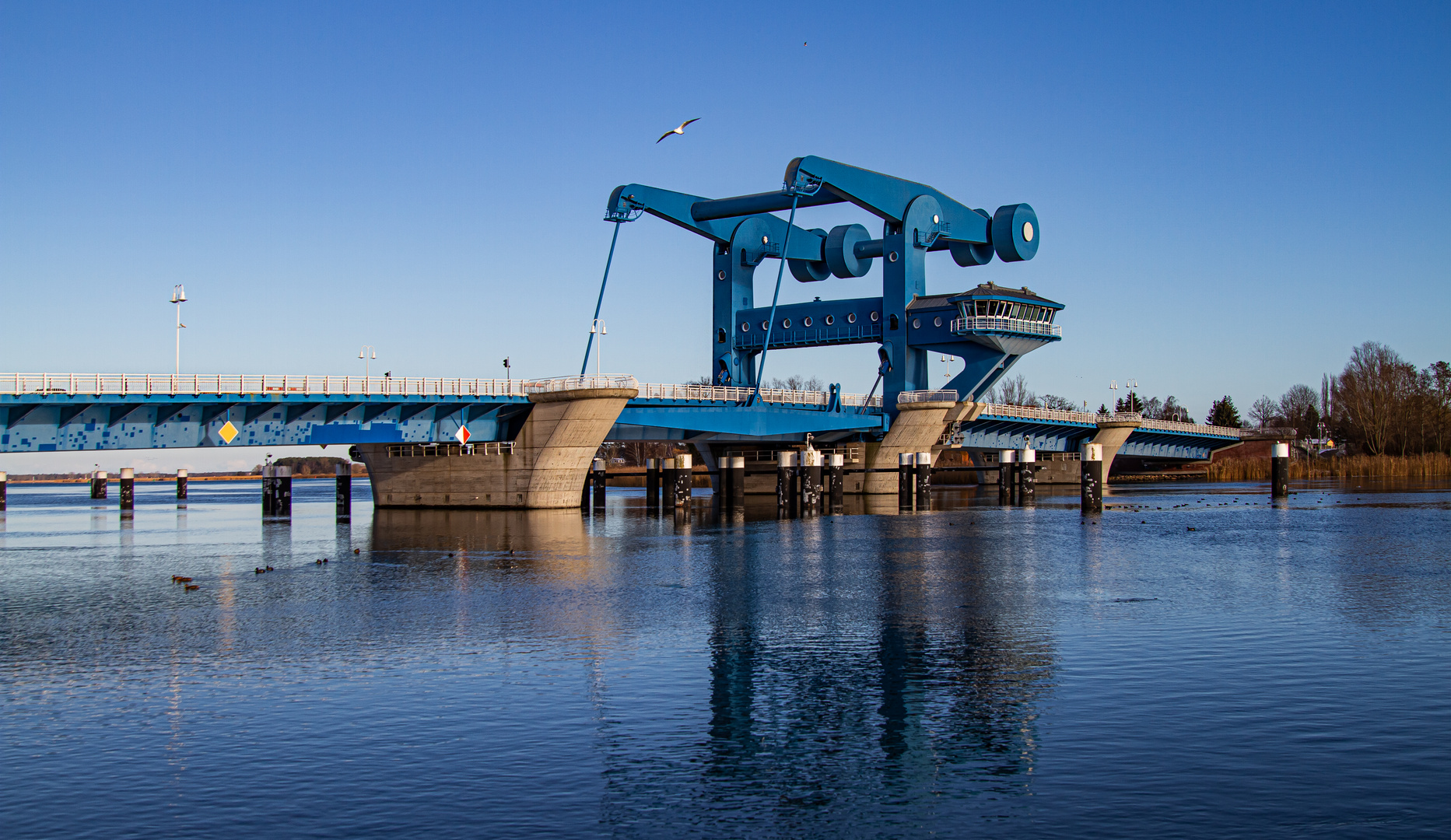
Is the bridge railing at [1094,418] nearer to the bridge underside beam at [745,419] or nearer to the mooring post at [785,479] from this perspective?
the bridge underside beam at [745,419]

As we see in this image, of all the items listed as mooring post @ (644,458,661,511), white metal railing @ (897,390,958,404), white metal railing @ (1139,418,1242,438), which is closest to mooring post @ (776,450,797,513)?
mooring post @ (644,458,661,511)

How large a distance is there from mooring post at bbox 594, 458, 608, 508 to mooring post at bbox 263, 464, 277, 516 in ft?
61.6

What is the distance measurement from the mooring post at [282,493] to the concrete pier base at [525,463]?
613cm

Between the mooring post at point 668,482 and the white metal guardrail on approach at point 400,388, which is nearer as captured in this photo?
the white metal guardrail on approach at point 400,388

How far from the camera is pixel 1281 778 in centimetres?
1268

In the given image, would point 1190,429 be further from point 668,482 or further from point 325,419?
point 325,419

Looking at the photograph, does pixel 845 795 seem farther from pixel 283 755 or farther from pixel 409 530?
pixel 409 530

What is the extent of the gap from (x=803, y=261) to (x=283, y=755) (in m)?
79.9

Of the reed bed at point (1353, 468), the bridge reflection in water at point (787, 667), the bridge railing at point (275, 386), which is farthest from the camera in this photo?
the reed bed at point (1353, 468)

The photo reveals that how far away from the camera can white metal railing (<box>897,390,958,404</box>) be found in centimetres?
8500

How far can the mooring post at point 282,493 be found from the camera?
2776 inches

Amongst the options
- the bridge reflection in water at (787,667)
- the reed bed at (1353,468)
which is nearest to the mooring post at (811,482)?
the bridge reflection in water at (787,667)

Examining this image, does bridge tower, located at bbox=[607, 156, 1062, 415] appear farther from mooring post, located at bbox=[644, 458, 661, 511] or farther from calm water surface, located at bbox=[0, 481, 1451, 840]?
calm water surface, located at bbox=[0, 481, 1451, 840]

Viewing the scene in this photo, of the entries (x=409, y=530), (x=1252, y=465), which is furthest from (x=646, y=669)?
(x=1252, y=465)
